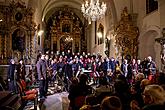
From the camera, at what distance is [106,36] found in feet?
74.7

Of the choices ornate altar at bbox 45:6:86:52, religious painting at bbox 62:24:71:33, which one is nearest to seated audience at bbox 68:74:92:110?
ornate altar at bbox 45:6:86:52

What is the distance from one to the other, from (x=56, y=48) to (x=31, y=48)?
16.0 m

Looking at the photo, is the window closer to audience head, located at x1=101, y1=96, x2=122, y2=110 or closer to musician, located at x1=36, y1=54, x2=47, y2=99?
musician, located at x1=36, y1=54, x2=47, y2=99

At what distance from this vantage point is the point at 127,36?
18.5 m

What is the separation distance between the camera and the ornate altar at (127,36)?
18344mm

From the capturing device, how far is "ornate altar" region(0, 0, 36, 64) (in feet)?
58.2

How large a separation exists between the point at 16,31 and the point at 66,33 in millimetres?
16788

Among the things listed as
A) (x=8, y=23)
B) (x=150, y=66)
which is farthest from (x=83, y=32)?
(x=150, y=66)

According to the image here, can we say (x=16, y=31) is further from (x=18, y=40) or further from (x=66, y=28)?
(x=66, y=28)

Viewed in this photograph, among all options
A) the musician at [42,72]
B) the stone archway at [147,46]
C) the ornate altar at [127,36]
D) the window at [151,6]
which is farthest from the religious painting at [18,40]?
the musician at [42,72]

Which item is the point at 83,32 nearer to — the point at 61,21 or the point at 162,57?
the point at 61,21

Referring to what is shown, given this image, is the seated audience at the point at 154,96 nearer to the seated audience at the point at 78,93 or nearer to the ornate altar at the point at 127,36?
the seated audience at the point at 78,93

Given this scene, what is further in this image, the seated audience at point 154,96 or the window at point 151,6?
the window at point 151,6

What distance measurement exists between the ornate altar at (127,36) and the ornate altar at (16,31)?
5737mm
